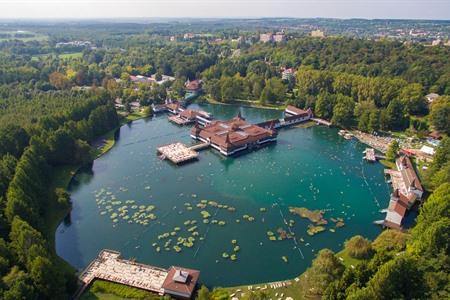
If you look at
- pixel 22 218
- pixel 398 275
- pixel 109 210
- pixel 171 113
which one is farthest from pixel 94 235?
pixel 171 113

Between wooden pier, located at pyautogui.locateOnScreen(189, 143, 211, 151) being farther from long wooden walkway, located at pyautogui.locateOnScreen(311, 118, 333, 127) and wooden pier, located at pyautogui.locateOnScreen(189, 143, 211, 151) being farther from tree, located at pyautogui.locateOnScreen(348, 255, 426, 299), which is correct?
tree, located at pyautogui.locateOnScreen(348, 255, 426, 299)

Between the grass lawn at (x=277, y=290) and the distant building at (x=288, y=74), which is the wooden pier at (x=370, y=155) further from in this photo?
the distant building at (x=288, y=74)

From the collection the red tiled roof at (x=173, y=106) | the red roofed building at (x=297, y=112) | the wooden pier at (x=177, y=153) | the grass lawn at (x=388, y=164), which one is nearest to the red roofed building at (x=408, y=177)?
the grass lawn at (x=388, y=164)

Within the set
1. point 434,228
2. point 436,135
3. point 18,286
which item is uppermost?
point 434,228

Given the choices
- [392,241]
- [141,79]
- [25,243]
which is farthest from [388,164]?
[141,79]

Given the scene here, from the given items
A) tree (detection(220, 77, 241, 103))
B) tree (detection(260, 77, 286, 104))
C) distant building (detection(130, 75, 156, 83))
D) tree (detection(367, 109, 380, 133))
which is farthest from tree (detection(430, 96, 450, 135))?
distant building (detection(130, 75, 156, 83))

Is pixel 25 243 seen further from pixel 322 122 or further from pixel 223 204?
pixel 322 122
